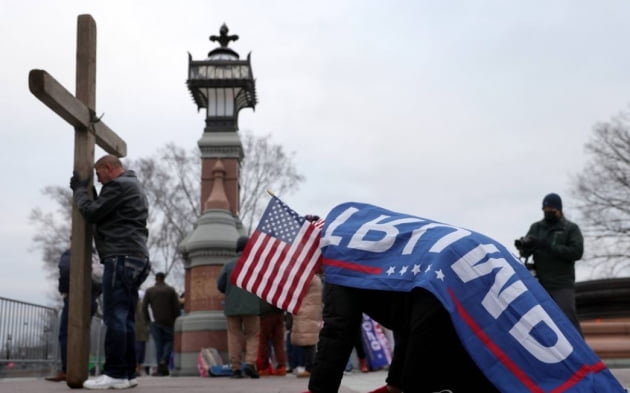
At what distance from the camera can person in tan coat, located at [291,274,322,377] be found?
1007 centimetres

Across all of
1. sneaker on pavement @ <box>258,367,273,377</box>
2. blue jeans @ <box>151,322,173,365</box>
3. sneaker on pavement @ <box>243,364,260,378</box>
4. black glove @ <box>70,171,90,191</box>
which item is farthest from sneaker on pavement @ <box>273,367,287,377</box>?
black glove @ <box>70,171,90,191</box>

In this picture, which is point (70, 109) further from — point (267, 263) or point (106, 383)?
point (267, 263)

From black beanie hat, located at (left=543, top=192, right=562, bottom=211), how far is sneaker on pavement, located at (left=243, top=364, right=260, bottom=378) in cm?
456

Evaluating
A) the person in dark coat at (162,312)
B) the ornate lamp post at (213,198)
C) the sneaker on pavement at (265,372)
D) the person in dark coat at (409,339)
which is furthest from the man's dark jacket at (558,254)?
the ornate lamp post at (213,198)

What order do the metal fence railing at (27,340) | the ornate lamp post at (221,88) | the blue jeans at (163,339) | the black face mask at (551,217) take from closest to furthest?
the black face mask at (551,217), the metal fence railing at (27,340), the blue jeans at (163,339), the ornate lamp post at (221,88)

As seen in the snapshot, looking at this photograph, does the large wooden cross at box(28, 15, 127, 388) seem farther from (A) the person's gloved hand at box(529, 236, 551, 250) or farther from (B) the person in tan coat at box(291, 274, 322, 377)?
(B) the person in tan coat at box(291, 274, 322, 377)

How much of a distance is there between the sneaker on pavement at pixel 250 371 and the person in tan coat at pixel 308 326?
59 cm

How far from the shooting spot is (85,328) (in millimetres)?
6023

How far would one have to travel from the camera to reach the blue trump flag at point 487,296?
11.3 ft

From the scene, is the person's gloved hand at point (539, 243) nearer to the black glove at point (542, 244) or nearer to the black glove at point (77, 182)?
the black glove at point (542, 244)

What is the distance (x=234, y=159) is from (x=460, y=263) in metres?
15.3

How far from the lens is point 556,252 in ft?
23.5

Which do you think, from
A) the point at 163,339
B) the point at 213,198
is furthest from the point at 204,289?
the point at 163,339

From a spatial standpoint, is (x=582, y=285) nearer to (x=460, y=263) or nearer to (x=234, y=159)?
(x=234, y=159)
